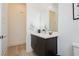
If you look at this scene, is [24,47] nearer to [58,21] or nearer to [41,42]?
[41,42]

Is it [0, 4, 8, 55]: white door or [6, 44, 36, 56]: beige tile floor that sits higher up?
[0, 4, 8, 55]: white door

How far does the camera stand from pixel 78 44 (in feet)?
4.91

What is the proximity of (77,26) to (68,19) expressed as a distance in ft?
0.54

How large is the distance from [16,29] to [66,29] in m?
0.77

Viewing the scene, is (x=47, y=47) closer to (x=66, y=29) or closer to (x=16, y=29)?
(x=66, y=29)

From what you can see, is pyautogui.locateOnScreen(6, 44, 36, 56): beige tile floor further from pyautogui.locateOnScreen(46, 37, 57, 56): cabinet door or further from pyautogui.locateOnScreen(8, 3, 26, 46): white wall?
pyautogui.locateOnScreen(46, 37, 57, 56): cabinet door

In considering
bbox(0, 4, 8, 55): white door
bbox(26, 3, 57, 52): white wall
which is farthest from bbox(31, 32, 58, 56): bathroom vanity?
bbox(0, 4, 8, 55): white door

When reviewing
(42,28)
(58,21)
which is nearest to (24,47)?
(42,28)

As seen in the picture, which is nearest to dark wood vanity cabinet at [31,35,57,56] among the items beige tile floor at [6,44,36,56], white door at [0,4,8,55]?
beige tile floor at [6,44,36,56]

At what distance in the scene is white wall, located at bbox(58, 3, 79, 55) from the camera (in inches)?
59.6

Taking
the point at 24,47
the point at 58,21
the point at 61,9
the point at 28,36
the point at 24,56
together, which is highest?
the point at 61,9

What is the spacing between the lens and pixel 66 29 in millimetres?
1539

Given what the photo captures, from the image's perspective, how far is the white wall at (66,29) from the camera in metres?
1.51

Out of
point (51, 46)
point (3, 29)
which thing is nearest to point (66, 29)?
point (51, 46)
